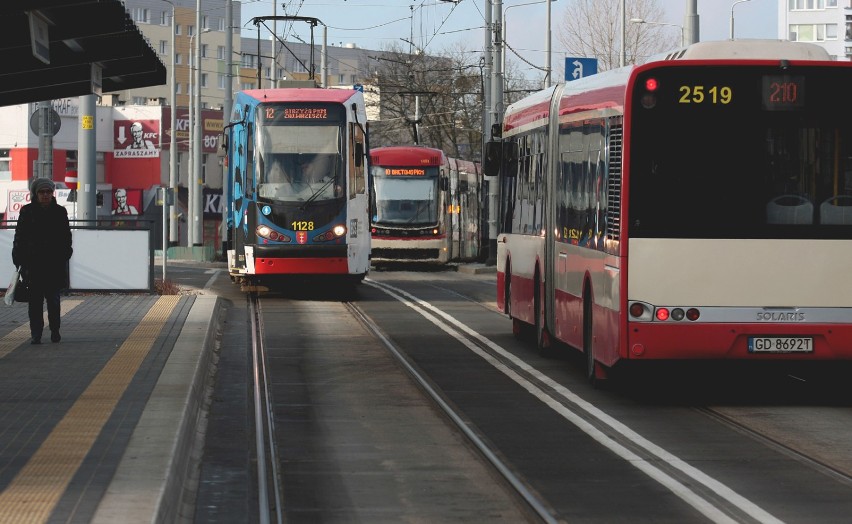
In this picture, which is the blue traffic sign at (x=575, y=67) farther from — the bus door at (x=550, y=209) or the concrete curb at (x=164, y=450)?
the concrete curb at (x=164, y=450)

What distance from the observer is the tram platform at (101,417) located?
788 cm

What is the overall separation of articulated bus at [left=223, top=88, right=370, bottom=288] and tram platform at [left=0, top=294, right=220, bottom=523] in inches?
306

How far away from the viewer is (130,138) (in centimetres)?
8519

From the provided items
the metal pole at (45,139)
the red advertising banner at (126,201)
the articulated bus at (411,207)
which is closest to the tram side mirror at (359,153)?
the metal pole at (45,139)

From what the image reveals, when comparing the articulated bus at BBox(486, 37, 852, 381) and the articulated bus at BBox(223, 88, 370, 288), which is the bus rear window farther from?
the articulated bus at BBox(223, 88, 370, 288)

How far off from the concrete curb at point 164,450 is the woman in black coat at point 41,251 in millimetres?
1631

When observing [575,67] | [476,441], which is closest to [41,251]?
[476,441]

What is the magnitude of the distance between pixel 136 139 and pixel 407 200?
4284 cm

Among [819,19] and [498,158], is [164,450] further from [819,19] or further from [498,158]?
[819,19]

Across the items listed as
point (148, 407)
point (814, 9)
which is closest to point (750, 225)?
point (148, 407)

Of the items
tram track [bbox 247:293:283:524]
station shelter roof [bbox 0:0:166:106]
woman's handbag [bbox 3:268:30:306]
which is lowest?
tram track [bbox 247:293:283:524]

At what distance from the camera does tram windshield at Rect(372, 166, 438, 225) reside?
45031mm

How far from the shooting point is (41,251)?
17.3 meters

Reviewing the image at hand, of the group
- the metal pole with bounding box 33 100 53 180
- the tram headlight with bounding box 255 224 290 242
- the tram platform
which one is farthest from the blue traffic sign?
the tram platform
